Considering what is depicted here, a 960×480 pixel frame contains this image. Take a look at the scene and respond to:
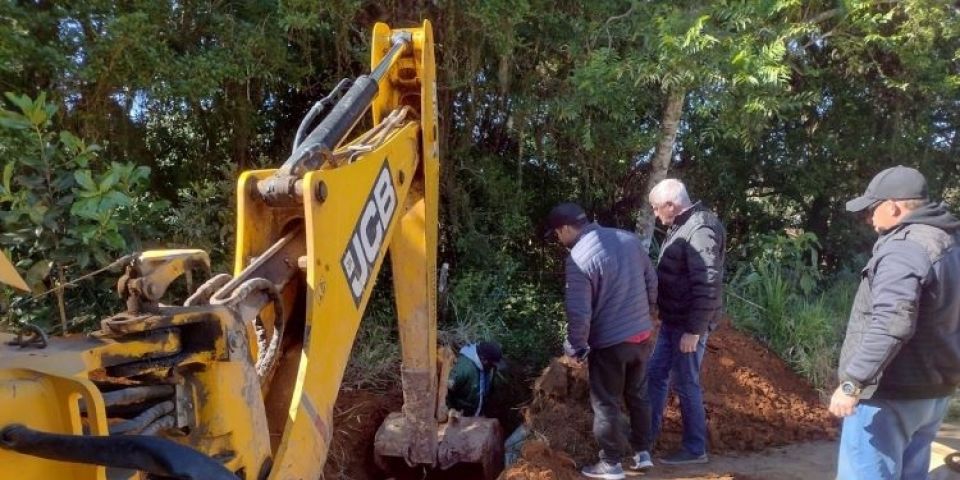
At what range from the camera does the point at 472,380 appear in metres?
5.92

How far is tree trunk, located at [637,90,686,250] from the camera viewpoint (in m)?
7.51

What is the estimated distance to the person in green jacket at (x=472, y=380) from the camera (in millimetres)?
5863

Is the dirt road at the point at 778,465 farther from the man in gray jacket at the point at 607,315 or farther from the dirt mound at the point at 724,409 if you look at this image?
the man in gray jacket at the point at 607,315

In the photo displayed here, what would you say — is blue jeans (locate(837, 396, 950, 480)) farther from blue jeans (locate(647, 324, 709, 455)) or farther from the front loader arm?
the front loader arm

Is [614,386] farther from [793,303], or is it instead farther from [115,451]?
[793,303]

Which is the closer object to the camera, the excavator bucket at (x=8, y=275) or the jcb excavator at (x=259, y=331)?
the jcb excavator at (x=259, y=331)

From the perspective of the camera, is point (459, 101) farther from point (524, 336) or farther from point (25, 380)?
point (25, 380)

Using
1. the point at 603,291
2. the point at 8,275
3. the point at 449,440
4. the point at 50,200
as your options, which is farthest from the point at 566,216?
the point at 8,275

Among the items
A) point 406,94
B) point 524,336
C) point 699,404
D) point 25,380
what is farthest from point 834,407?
point 524,336

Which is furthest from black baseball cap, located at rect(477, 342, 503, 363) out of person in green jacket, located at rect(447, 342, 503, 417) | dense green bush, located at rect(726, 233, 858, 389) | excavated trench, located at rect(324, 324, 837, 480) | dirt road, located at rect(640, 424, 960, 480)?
dense green bush, located at rect(726, 233, 858, 389)

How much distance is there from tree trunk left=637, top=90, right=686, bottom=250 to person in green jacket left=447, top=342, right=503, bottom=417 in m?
2.65

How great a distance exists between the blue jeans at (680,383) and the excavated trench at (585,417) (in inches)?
13.5

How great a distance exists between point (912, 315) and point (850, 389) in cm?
40

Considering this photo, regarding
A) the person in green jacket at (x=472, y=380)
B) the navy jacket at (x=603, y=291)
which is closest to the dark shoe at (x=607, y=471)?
the navy jacket at (x=603, y=291)
